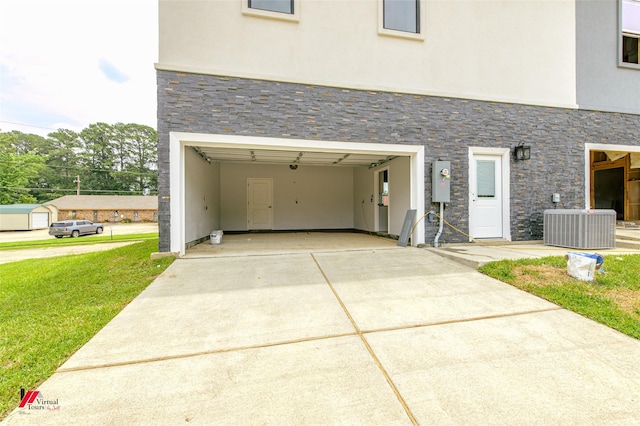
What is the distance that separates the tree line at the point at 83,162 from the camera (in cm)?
4018

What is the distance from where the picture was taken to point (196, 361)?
6.42 ft

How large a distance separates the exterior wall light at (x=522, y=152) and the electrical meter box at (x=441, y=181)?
194 cm

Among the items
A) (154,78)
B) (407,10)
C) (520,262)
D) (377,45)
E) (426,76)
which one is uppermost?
(407,10)

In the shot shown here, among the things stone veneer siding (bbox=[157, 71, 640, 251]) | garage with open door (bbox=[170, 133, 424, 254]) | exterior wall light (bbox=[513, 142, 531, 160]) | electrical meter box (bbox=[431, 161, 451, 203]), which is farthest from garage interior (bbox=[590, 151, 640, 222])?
garage with open door (bbox=[170, 133, 424, 254])

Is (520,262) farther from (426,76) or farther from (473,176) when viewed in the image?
(426,76)

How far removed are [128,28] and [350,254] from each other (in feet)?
32.5

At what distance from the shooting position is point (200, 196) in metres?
7.18

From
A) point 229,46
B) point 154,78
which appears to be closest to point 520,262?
point 229,46

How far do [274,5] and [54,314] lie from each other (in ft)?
20.4

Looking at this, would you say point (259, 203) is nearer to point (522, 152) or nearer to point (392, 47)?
point (392, 47)

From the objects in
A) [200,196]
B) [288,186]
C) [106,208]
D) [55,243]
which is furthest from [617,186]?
[106,208]

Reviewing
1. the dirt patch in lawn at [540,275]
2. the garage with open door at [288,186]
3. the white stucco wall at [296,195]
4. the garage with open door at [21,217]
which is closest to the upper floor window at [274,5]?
the garage with open door at [288,186]

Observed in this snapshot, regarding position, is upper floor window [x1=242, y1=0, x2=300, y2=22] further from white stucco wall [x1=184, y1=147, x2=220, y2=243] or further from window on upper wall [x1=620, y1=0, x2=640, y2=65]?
window on upper wall [x1=620, y1=0, x2=640, y2=65]

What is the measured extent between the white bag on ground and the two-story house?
2.65 m
